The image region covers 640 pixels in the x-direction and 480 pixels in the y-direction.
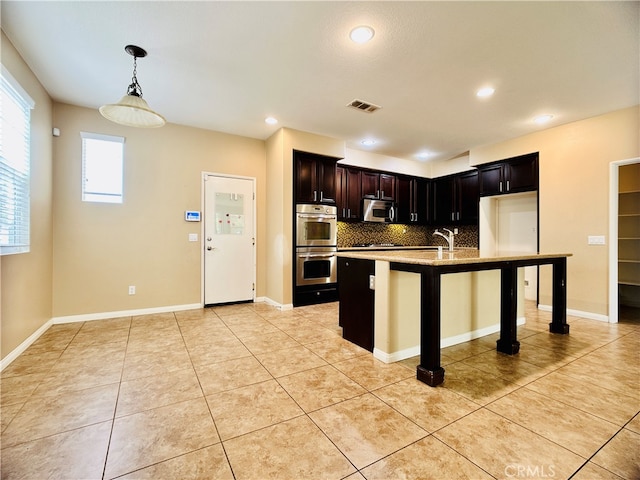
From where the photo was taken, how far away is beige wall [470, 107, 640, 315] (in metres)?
3.77

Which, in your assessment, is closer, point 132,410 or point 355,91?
point 132,410

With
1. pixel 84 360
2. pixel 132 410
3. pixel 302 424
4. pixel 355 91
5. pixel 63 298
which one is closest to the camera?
pixel 302 424

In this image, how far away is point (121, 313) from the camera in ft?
13.2

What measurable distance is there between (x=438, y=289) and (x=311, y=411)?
1224mm

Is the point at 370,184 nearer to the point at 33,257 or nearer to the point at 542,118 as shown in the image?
the point at 542,118

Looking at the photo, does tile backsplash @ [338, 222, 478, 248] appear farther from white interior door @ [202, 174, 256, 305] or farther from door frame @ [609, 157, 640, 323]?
door frame @ [609, 157, 640, 323]

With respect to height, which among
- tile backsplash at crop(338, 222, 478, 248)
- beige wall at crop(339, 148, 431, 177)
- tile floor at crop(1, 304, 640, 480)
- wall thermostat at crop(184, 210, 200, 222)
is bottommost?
tile floor at crop(1, 304, 640, 480)

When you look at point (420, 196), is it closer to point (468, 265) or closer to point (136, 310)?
point (468, 265)

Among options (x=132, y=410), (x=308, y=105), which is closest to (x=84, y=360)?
(x=132, y=410)

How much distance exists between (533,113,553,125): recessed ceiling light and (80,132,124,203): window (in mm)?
5769

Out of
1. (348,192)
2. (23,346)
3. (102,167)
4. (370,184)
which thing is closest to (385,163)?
(370,184)

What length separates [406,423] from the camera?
171 centimetres

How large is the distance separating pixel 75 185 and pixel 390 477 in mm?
4595

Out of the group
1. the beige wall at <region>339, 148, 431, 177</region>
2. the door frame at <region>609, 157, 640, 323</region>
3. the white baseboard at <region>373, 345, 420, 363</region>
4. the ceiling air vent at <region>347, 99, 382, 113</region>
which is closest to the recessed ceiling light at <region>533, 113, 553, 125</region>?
the door frame at <region>609, 157, 640, 323</region>
